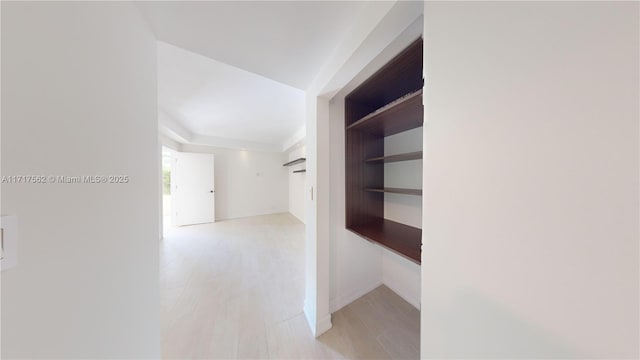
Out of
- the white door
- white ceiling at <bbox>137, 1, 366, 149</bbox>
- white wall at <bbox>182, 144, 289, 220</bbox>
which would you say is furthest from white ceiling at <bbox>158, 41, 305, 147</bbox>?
white wall at <bbox>182, 144, 289, 220</bbox>

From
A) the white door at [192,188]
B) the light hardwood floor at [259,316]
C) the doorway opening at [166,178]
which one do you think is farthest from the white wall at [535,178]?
the doorway opening at [166,178]

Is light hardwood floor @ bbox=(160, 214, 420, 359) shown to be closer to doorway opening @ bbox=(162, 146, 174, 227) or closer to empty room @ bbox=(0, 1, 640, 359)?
empty room @ bbox=(0, 1, 640, 359)

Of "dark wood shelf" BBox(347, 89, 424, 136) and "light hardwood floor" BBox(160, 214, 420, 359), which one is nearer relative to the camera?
"dark wood shelf" BBox(347, 89, 424, 136)

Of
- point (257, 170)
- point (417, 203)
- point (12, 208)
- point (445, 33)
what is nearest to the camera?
point (12, 208)

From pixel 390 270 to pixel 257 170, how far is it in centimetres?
434

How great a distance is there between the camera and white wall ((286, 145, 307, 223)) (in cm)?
449

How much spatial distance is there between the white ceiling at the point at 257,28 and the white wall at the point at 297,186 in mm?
3077

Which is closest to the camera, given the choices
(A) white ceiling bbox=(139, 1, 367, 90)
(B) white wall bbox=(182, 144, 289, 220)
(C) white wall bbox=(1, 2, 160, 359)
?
(C) white wall bbox=(1, 2, 160, 359)

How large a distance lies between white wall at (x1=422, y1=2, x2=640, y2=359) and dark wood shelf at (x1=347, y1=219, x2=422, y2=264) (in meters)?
0.49

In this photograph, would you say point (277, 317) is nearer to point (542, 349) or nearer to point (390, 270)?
point (390, 270)

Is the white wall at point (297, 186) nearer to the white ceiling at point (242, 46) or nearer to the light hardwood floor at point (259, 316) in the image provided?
the light hardwood floor at point (259, 316)

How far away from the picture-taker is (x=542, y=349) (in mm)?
363

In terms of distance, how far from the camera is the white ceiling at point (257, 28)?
32.7 inches

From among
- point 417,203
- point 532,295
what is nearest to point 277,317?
point 417,203
